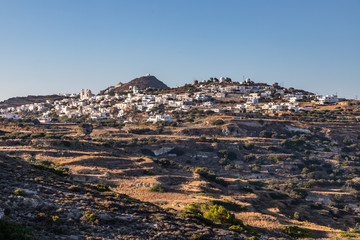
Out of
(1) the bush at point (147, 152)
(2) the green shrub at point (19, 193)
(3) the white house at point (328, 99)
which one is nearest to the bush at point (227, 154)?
(1) the bush at point (147, 152)

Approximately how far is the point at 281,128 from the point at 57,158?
62.5 metres

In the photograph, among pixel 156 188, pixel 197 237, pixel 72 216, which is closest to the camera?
pixel 72 216

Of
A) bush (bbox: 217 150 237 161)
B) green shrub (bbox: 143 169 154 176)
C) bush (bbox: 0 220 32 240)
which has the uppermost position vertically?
bush (bbox: 0 220 32 240)

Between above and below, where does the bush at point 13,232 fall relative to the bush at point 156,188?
Result: above

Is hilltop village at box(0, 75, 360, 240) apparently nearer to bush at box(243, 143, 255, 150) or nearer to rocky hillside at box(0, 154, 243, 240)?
rocky hillside at box(0, 154, 243, 240)

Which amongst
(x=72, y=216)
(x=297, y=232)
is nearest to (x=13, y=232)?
(x=72, y=216)

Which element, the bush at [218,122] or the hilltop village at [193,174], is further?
the bush at [218,122]

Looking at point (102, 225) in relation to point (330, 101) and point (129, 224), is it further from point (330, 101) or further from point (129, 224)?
point (330, 101)

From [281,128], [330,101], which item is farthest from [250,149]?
[330,101]

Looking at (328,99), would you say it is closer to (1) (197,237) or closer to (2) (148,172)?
(2) (148,172)

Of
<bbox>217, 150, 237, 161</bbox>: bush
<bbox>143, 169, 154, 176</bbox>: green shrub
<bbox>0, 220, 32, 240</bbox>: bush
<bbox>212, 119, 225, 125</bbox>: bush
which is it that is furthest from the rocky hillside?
<bbox>212, 119, 225, 125</bbox>: bush

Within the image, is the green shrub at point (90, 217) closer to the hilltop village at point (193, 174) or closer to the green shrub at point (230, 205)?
the hilltop village at point (193, 174)

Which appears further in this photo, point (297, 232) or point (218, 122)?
point (218, 122)

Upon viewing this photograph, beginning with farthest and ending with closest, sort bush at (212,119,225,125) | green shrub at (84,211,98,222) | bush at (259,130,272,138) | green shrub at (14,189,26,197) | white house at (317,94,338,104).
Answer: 1. white house at (317,94,338,104)
2. bush at (212,119,225,125)
3. bush at (259,130,272,138)
4. green shrub at (14,189,26,197)
5. green shrub at (84,211,98,222)
